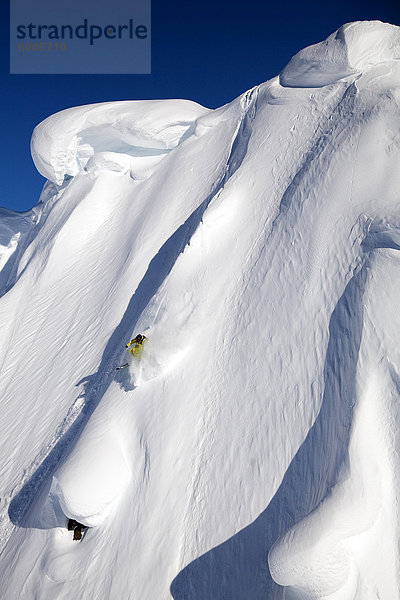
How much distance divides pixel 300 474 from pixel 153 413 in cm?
142

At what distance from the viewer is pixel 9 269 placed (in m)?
10.3

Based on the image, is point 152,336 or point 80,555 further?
point 152,336

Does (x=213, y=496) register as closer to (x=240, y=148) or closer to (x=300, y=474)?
(x=300, y=474)

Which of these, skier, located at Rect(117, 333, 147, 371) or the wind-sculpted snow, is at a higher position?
the wind-sculpted snow

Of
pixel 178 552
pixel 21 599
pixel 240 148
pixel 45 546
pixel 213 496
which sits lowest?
pixel 21 599

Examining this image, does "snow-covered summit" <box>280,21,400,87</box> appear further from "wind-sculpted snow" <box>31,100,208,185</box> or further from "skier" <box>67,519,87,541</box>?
"skier" <box>67,519,87,541</box>

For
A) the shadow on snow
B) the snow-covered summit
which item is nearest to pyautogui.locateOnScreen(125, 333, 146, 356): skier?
the shadow on snow

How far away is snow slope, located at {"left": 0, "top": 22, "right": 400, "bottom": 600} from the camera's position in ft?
8.93

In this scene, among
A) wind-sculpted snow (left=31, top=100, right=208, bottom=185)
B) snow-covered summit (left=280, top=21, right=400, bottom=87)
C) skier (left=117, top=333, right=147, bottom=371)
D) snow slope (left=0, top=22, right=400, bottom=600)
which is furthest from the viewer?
wind-sculpted snow (left=31, top=100, right=208, bottom=185)

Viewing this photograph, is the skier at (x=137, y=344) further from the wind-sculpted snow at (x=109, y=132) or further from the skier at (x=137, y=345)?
the wind-sculpted snow at (x=109, y=132)

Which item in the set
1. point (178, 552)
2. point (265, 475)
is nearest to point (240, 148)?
point (265, 475)

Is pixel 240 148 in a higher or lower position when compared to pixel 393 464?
higher

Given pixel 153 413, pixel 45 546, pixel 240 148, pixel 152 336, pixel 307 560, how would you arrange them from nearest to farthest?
1. pixel 307 560
2. pixel 45 546
3. pixel 153 413
4. pixel 152 336
5. pixel 240 148

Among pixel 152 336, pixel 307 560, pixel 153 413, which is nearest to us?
pixel 307 560
